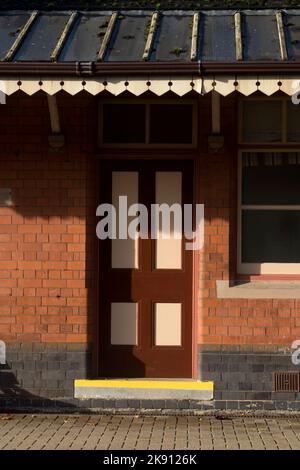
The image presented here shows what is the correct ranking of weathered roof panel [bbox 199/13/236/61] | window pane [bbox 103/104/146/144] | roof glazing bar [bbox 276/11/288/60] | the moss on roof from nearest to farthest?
roof glazing bar [bbox 276/11/288/60], weathered roof panel [bbox 199/13/236/61], window pane [bbox 103/104/146/144], the moss on roof

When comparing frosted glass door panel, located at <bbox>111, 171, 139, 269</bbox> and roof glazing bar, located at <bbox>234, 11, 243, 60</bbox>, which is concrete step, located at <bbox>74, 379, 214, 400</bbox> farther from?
roof glazing bar, located at <bbox>234, 11, 243, 60</bbox>

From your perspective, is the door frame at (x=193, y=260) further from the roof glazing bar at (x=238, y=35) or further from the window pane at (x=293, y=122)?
the roof glazing bar at (x=238, y=35)

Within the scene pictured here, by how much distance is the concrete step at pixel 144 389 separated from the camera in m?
8.72

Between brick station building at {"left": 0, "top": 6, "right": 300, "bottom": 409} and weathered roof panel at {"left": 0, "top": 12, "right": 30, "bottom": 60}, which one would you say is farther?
brick station building at {"left": 0, "top": 6, "right": 300, "bottom": 409}

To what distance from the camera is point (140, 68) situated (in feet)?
25.0

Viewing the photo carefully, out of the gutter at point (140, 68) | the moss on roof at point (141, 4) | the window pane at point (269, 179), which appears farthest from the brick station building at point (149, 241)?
the gutter at point (140, 68)

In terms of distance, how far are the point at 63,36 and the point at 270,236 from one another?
299 cm

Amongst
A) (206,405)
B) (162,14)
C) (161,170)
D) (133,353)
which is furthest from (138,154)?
(206,405)

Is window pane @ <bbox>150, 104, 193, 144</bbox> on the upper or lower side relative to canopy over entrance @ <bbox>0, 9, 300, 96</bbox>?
lower

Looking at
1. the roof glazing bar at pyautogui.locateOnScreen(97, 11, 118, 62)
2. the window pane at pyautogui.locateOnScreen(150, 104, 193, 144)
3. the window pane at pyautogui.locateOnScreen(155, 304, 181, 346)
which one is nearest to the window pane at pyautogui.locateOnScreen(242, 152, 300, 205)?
the window pane at pyautogui.locateOnScreen(150, 104, 193, 144)

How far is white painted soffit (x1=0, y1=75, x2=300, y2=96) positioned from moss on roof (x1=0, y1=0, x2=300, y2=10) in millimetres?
1941

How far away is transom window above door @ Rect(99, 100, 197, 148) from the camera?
9023 millimetres

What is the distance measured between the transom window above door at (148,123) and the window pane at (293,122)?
3.27ft

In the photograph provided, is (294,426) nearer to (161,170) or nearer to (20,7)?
(161,170)
